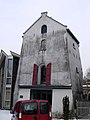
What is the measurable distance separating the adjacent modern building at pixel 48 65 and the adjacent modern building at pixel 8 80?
370cm

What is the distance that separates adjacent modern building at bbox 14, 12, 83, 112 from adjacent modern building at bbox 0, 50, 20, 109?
3.70 meters

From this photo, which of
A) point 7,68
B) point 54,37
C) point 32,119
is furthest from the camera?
point 7,68

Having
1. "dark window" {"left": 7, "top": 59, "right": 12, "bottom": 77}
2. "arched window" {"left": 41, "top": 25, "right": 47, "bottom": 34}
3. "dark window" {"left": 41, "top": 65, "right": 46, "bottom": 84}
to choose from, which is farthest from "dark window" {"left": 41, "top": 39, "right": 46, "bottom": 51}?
"dark window" {"left": 7, "top": 59, "right": 12, "bottom": 77}

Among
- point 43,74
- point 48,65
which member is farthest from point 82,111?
point 43,74

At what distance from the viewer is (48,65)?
25.4 metres

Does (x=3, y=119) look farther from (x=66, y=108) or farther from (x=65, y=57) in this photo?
(x=65, y=57)

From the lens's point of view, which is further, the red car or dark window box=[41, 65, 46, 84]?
dark window box=[41, 65, 46, 84]

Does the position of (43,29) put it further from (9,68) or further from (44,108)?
(44,108)

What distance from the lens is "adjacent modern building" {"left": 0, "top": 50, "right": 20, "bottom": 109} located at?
3080 centimetres

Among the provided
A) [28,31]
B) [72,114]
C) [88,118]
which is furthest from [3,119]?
[28,31]

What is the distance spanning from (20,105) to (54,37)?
1538 cm

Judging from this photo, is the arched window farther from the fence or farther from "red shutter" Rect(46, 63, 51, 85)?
the fence

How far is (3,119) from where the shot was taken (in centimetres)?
1923

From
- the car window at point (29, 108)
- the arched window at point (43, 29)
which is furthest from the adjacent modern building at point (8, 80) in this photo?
the car window at point (29, 108)
